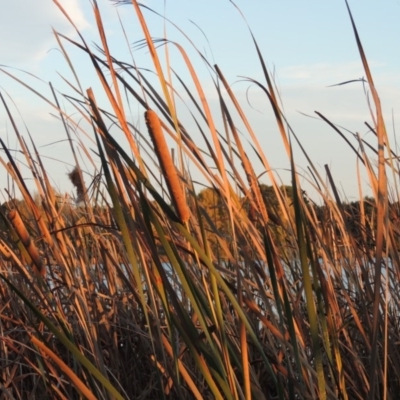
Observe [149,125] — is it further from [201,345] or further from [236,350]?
[236,350]

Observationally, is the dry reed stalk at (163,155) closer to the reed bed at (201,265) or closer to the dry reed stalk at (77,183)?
the reed bed at (201,265)

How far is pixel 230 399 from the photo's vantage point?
0.84 m

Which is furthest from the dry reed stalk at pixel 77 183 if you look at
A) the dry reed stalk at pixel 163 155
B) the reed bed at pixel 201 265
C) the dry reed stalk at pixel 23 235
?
the dry reed stalk at pixel 163 155

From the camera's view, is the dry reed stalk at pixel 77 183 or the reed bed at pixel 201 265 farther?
the dry reed stalk at pixel 77 183

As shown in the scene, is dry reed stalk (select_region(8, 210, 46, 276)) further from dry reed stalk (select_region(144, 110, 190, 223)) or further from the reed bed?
dry reed stalk (select_region(144, 110, 190, 223))

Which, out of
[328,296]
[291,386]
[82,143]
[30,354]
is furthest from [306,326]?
[30,354]

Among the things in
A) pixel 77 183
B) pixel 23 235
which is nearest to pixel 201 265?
pixel 23 235

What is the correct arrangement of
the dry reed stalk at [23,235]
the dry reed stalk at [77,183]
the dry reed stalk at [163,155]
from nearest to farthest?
1. the dry reed stalk at [163,155]
2. the dry reed stalk at [23,235]
3. the dry reed stalk at [77,183]

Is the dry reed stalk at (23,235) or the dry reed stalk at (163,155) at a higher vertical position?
the dry reed stalk at (163,155)

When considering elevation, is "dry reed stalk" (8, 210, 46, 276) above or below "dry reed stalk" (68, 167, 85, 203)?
below

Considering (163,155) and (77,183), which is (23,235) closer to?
(163,155)

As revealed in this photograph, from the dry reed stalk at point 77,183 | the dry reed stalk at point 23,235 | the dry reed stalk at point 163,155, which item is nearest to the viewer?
the dry reed stalk at point 163,155

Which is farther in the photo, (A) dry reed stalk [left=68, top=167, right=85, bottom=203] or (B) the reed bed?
(A) dry reed stalk [left=68, top=167, right=85, bottom=203]

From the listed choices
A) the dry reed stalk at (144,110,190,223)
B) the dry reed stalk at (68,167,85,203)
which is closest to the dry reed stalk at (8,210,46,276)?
the dry reed stalk at (144,110,190,223)
